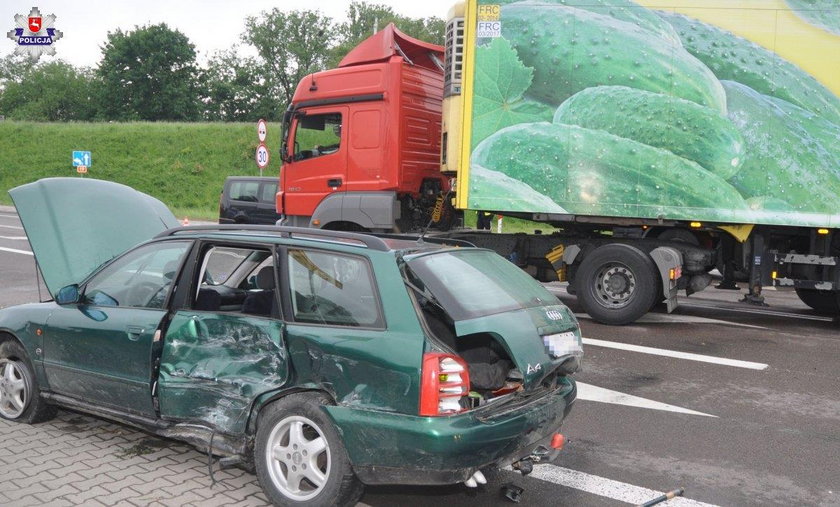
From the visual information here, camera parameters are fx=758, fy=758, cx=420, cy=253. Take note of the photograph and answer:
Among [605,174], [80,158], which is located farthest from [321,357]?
[80,158]

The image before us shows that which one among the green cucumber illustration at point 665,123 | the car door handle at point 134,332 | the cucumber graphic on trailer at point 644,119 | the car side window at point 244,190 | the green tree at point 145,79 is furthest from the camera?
the green tree at point 145,79

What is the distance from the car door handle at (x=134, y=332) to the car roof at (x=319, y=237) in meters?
0.63

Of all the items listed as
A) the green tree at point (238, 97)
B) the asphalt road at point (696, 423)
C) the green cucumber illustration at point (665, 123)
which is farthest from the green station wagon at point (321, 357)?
the green tree at point (238, 97)

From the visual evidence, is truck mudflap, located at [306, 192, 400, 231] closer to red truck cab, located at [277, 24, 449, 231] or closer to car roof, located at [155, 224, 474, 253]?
red truck cab, located at [277, 24, 449, 231]

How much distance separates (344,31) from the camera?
269 feet

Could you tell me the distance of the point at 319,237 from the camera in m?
4.14

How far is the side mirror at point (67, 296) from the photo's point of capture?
4.85m

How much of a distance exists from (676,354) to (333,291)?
200 inches

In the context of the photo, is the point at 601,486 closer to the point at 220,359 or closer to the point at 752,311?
the point at 220,359

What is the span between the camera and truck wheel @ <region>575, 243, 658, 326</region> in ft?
30.1

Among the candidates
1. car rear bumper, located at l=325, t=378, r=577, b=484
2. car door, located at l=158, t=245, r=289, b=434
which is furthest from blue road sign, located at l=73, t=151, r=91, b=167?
car rear bumper, located at l=325, t=378, r=577, b=484

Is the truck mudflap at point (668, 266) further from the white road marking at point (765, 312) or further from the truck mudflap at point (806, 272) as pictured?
the white road marking at point (765, 312)

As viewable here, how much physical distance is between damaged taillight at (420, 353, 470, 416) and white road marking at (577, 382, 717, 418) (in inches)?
110

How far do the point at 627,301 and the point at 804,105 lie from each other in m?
2.97
